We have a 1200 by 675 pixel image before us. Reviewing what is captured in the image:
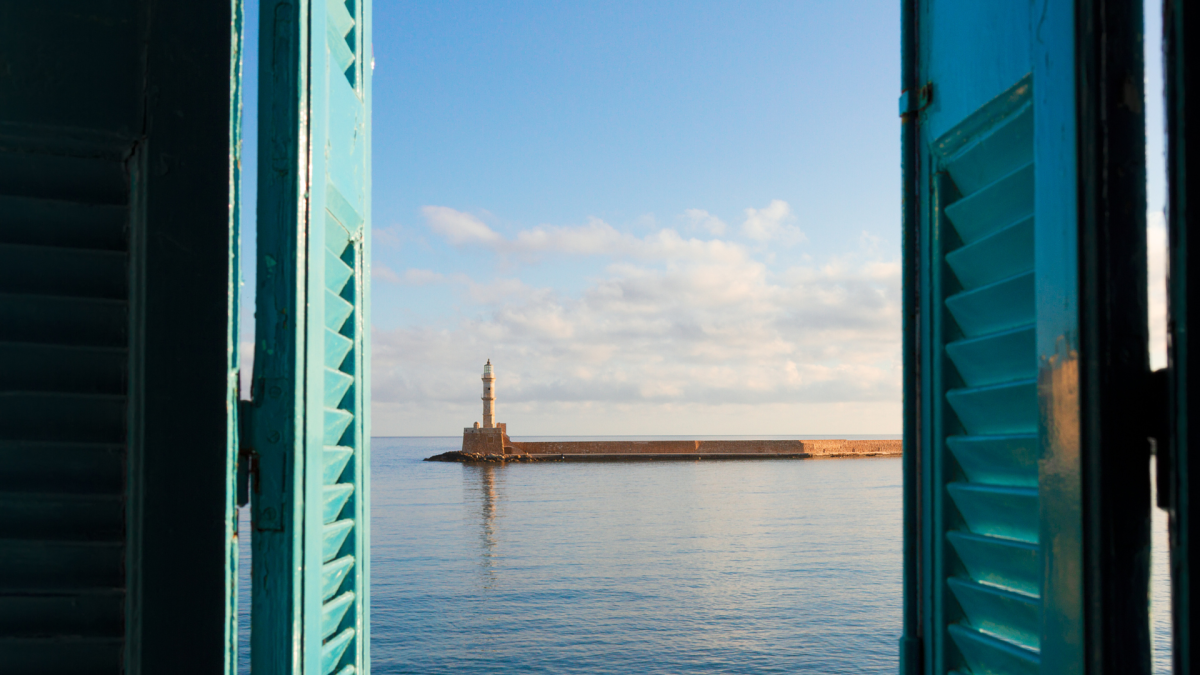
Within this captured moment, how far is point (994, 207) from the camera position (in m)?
1.42

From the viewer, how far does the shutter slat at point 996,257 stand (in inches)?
52.1

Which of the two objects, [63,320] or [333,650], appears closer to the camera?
[63,320]

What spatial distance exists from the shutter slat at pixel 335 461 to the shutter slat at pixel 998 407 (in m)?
1.27

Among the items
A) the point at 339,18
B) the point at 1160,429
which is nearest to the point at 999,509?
the point at 1160,429

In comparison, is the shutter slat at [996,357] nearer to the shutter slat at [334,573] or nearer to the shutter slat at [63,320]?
the shutter slat at [334,573]

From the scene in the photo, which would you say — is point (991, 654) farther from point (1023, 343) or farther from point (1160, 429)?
point (1160, 429)

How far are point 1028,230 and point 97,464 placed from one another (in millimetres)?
1527

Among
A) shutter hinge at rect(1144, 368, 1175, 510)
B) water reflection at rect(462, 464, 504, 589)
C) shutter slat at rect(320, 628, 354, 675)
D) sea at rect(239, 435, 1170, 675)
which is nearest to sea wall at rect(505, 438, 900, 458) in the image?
Result: water reflection at rect(462, 464, 504, 589)

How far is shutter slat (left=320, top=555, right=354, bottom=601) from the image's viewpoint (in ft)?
5.52

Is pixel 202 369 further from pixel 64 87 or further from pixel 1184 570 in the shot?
pixel 1184 570

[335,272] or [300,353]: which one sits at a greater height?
[335,272]

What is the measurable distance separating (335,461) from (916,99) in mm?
1483

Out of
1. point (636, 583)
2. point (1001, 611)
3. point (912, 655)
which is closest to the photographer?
point (1001, 611)

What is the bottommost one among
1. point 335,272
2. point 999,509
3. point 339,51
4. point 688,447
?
point 688,447
